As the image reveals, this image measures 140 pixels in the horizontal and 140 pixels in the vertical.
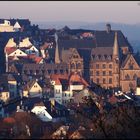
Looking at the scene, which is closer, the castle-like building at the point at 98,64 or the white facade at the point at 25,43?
the castle-like building at the point at 98,64

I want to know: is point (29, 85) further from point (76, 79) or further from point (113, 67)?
point (113, 67)

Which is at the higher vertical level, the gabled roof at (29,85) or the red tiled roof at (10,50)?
the red tiled roof at (10,50)

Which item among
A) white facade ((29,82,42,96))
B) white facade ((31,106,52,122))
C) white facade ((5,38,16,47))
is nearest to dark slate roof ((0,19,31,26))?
white facade ((5,38,16,47))

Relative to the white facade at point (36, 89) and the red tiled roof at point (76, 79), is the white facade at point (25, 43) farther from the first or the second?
the white facade at point (36, 89)

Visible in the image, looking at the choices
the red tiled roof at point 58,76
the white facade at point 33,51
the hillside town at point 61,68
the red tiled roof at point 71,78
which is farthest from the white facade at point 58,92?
the white facade at point 33,51

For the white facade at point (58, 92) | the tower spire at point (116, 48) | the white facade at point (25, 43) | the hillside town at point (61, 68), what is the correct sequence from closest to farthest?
the hillside town at point (61, 68) < the white facade at point (58, 92) < the tower spire at point (116, 48) < the white facade at point (25, 43)

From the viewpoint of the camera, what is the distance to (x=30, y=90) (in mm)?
48531

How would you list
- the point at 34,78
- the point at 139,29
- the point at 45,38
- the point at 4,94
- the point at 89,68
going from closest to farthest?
the point at 4,94
the point at 34,78
the point at 89,68
the point at 45,38
the point at 139,29

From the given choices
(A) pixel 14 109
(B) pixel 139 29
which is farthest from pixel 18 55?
(B) pixel 139 29

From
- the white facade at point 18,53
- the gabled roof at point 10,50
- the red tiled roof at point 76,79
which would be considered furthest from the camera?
the gabled roof at point 10,50

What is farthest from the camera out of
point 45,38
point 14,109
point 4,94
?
point 45,38

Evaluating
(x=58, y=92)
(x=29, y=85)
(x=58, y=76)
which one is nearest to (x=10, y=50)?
(x=58, y=76)

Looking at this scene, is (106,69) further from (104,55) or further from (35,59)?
(35,59)

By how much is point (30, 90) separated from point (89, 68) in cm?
1044
